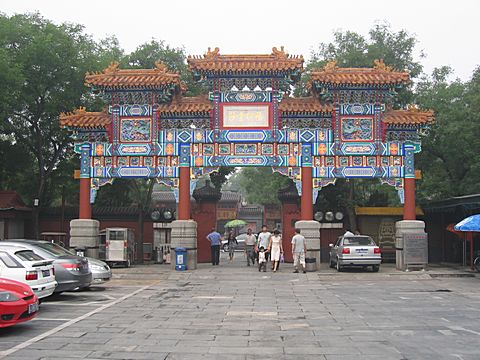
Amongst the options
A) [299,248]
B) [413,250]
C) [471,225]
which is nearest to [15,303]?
[299,248]

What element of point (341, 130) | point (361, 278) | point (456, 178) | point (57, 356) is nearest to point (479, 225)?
point (361, 278)

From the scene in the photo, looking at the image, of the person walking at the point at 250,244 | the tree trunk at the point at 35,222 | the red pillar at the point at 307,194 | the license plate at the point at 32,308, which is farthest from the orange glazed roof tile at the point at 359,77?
the license plate at the point at 32,308

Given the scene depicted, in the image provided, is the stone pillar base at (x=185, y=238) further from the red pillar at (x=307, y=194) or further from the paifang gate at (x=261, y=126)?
the red pillar at (x=307, y=194)

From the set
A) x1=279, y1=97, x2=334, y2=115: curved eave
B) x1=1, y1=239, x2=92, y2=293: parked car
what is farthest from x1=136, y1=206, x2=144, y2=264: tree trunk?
x1=1, y1=239, x2=92, y2=293: parked car

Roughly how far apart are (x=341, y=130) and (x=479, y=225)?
648 cm

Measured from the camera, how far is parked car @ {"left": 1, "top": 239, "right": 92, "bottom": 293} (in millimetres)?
13391

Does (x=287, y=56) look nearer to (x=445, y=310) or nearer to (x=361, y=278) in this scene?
(x=361, y=278)

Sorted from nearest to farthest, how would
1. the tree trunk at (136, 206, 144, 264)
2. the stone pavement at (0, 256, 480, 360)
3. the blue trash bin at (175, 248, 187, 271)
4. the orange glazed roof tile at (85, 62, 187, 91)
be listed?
the stone pavement at (0, 256, 480, 360)
the blue trash bin at (175, 248, 187, 271)
the orange glazed roof tile at (85, 62, 187, 91)
the tree trunk at (136, 206, 144, 264)

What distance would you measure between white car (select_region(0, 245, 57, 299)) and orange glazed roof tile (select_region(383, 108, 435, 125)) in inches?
594

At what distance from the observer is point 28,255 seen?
39.6 feet

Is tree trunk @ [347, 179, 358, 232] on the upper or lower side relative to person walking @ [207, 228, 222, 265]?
upper

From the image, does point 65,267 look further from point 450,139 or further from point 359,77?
point 450,139

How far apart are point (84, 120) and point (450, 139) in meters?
16.0

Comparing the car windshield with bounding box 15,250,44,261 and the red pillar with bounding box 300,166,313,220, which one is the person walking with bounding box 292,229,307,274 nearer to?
the red pillar with bounding box 300,166,313,220
